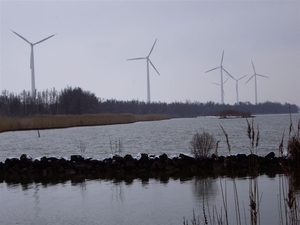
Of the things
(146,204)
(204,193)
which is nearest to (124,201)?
(146,204)

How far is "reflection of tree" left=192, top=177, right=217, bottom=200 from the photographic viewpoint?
10.7 m

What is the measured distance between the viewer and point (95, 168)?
1714 centimetres

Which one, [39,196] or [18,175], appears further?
[18,175]

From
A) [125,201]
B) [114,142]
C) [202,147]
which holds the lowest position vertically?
[125,201]

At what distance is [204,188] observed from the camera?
1184cm

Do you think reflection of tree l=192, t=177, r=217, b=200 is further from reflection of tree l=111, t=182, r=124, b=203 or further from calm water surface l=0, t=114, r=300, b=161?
calm water surface l=0, t=114, r=300, b=161

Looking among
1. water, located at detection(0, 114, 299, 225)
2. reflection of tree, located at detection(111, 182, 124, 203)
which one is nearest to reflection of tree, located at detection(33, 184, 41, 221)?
water, located at detection(0, 114, 299, 225)

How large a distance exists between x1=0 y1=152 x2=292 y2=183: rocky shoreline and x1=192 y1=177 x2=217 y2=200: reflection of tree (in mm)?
1502

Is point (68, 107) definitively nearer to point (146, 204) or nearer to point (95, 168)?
point (95, 168)

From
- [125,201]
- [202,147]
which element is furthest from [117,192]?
[202,147]

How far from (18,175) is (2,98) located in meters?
77.7

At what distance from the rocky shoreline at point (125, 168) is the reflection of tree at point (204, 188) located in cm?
150

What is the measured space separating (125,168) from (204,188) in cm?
550

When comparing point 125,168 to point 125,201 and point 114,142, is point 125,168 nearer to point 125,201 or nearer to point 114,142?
point 125,201
